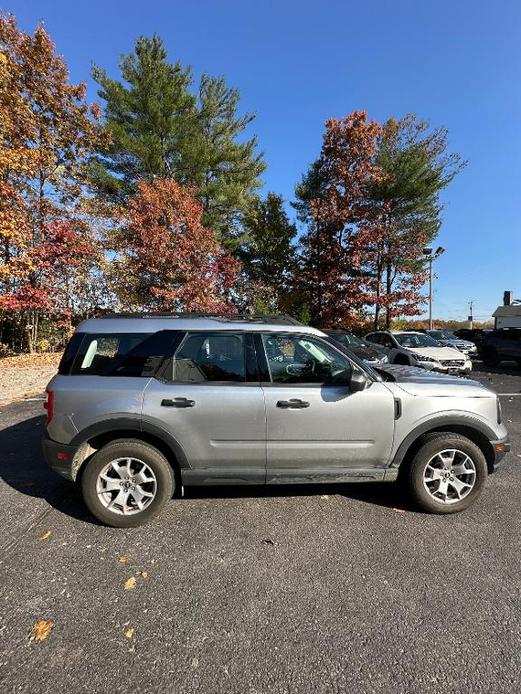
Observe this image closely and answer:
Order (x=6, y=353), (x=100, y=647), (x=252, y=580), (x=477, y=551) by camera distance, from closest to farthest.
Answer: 1. (x=100, y=647)
2. (x=252, y=580)
3. (x=477, y=551)
4. (x=6, y=353)

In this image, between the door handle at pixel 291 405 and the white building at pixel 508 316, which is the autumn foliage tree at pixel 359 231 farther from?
the white building at pixel 508 316

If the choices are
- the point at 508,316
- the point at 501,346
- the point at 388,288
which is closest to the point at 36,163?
the point at 388,288

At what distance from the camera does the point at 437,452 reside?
10.9 feet

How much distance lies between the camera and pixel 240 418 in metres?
3.17

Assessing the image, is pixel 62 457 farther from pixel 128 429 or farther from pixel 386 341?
pixel 386 341

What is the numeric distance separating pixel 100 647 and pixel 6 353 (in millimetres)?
15281

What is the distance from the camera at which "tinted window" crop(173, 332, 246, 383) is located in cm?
327

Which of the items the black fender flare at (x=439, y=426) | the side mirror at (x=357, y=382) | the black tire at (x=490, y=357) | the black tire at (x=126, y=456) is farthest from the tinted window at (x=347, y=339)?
the black tire at (x=126, y=456)

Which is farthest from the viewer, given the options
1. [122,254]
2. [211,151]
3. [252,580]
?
[211,151]

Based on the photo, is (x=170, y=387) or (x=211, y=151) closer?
(x=170, y=387)

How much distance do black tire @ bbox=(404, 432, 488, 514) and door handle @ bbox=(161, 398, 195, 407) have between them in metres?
2.05

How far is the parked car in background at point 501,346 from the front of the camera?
1466 cm

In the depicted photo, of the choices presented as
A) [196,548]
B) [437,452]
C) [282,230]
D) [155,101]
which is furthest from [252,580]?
[155,101]

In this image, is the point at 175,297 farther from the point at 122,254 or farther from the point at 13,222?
the point at 13,222
